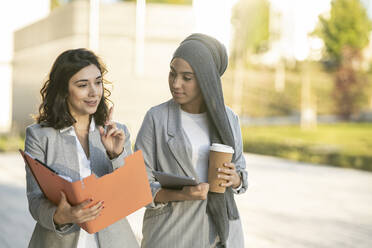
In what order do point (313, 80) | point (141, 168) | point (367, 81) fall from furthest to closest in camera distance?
1. point (313, 80)
2. point (367, 81)
3. point (141, 168)

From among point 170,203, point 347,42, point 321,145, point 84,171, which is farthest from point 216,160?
point 347,42

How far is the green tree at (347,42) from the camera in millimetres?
21016

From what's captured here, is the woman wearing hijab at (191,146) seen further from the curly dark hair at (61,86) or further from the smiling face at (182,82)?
the curly dark hair at (61,86)

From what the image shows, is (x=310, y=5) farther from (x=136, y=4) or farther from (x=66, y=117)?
(x=66, y=117)

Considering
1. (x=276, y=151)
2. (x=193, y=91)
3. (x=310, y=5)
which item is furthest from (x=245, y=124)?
(x=193, y=91)

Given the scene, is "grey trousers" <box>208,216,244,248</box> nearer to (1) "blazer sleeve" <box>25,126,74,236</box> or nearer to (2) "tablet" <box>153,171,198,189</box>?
A: (2) "tablet" <box>153,171,198,189</box>

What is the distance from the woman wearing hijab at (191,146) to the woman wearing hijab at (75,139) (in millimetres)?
132

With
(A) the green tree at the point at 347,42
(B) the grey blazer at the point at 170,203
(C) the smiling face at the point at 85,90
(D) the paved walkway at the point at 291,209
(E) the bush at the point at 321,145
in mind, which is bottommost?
(D) the paved walkway at the point at 291,209

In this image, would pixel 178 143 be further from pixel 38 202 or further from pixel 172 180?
pixel 38 202

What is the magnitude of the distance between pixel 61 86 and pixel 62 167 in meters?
0.33

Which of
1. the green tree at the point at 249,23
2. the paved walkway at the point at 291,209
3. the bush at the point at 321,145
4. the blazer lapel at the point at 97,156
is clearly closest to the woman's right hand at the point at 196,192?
the blazer lapel at the point at 97,156

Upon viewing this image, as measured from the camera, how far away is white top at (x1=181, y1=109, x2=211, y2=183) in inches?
86.8

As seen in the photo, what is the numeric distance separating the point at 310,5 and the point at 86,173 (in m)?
20.0

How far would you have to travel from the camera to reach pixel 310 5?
68.2ft
